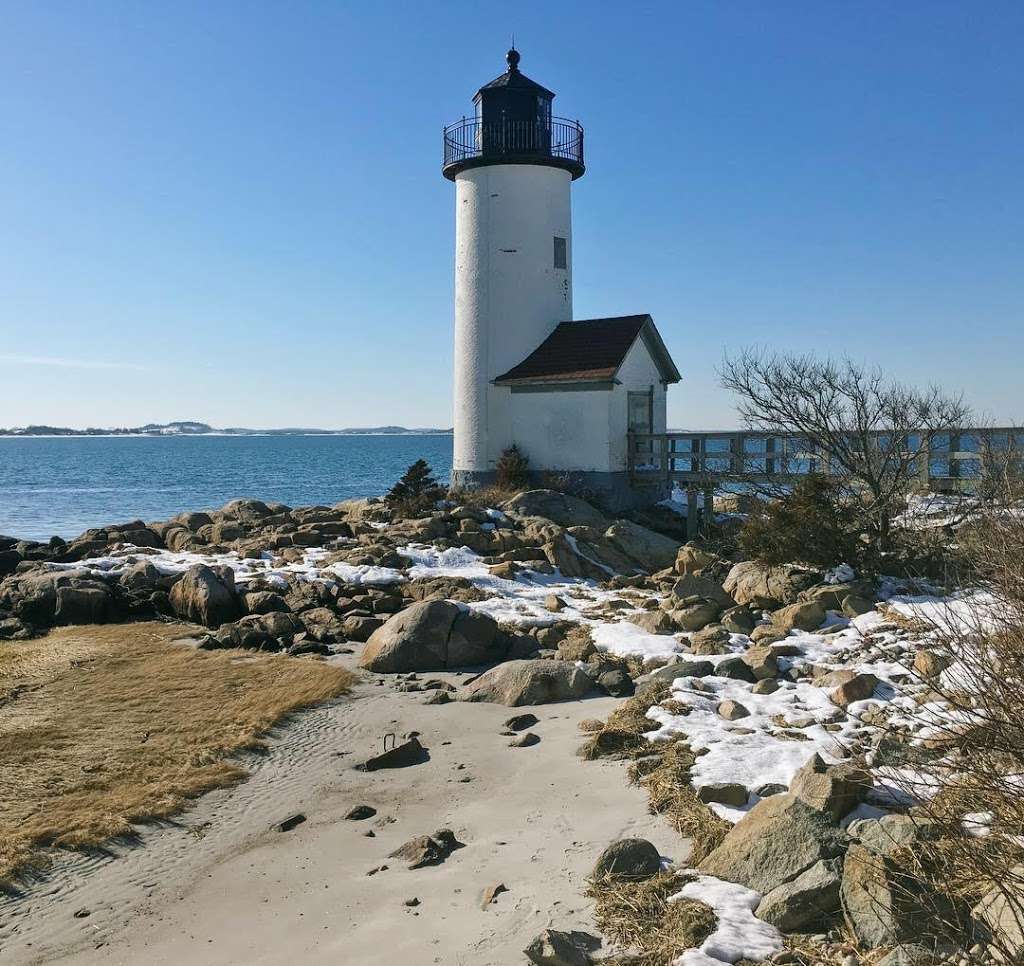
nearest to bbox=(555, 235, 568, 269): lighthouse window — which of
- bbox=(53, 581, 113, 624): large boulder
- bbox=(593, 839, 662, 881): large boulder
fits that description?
bbox=(53, 581, 113, 624): large boulder

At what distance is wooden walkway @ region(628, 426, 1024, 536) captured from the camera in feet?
54.2

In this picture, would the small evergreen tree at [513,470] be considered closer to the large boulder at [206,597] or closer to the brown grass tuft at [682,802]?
the large boulder at [206,597]

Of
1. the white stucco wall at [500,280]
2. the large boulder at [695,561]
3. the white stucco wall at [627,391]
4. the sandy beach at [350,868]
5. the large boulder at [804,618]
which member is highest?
the white stucco wall at [500,280]

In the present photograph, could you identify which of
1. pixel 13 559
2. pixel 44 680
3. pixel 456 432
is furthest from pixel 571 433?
pixel 44 680

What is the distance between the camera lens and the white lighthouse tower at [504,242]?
2625 centimetres

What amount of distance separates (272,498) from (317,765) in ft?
156

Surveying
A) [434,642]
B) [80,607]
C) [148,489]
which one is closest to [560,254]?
[80,607]

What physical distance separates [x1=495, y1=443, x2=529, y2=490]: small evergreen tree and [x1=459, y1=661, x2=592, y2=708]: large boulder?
13.4 meters

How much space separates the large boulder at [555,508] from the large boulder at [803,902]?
53.1 feet

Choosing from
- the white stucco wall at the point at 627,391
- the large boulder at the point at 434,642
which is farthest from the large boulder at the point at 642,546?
the large boulder at the point at 434,642

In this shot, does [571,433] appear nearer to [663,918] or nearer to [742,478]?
[742,478]

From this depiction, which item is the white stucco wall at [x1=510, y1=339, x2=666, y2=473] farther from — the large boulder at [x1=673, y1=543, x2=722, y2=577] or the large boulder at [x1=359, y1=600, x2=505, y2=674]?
the large boulder at [x1=359, y1=600, x2=505, y2=674]

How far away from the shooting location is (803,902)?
5855 mm

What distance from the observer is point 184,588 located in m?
17.3
